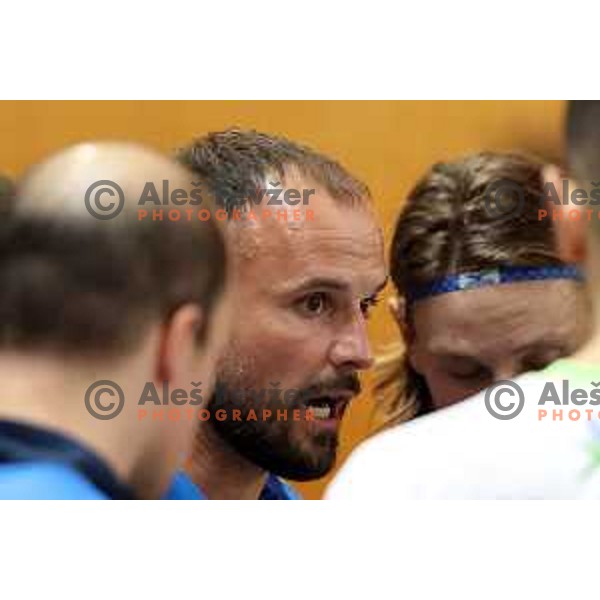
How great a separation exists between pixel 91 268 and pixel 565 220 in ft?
1.72

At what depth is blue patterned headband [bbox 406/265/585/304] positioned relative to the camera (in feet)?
4.64

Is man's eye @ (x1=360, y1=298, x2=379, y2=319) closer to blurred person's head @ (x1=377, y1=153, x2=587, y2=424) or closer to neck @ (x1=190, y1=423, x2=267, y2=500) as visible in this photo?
blurred person's head @ (x1=377, y1=153, x2=587, y2=424)

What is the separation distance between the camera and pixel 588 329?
125 centimetres

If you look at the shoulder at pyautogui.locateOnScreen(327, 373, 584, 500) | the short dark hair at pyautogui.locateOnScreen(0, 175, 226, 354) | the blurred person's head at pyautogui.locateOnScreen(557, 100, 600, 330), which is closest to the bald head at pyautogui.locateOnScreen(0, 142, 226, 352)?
the short dark hair at pyautogui.locateOnScreen(0, 175, 226, 354)

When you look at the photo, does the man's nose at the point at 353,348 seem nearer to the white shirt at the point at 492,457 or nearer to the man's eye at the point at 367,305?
the man's eye at the point at 367,305

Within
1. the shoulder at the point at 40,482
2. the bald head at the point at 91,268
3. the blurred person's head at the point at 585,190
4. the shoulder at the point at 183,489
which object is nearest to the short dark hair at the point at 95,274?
the bald head at the point at 91,268

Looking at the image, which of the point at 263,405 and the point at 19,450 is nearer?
the point at 19,450

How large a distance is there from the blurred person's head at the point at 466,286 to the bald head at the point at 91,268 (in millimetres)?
317

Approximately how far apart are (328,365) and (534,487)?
315 mm

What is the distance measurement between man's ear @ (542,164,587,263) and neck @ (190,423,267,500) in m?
0.43

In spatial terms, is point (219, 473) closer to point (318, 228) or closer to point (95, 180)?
point (318, 228)

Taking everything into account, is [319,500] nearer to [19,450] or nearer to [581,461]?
[581,461]

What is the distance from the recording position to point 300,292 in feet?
4.73
